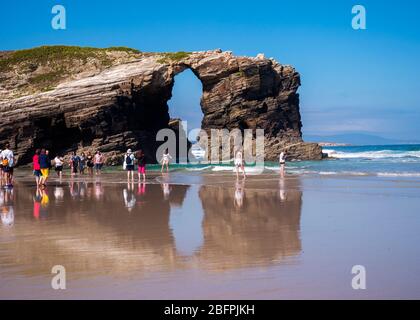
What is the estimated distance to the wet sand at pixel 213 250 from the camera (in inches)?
225

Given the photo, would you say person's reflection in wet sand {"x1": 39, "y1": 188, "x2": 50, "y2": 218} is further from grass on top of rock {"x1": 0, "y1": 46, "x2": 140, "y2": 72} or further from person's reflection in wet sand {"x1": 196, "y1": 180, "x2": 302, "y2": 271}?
grass on top of rock {"x1": 0, "y1": 46, "x2": 140, "y2": 72}

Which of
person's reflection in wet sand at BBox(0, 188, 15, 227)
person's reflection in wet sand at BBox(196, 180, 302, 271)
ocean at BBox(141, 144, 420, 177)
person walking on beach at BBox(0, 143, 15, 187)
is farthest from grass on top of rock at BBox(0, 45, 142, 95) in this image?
person's reflection in wet sand at BBox(196, 180, 302, 271)

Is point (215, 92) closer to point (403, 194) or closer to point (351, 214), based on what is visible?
point (403, 194)

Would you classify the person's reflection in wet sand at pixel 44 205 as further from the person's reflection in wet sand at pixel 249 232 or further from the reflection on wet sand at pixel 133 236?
the person's reflection in wet sand at pixel 249 232

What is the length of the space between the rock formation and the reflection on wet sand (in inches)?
1399

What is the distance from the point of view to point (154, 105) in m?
57.6

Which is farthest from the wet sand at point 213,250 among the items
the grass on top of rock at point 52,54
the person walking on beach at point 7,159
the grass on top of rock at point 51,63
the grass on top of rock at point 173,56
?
the grass on top of rock at point 52,54

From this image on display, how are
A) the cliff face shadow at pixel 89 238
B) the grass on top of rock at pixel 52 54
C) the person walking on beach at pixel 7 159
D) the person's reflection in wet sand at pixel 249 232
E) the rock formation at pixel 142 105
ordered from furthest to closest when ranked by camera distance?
the grass on top of rock at pixel 52 54 < the rock formation at pixel 142 105 < the person walking on beach at pixel 7 159 < the person's reflection in wet sand at pixel 249 232 < the cliff face shadow at pixel 89 238

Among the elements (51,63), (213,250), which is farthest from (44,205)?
(51,63)

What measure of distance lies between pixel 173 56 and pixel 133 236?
48.4 m

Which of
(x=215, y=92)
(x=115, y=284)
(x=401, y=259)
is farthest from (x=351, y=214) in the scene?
(x=215, y=92)

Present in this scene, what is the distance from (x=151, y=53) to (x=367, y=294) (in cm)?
5553

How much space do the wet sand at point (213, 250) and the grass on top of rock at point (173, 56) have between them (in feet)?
139

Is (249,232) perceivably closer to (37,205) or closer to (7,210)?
(7,210)
